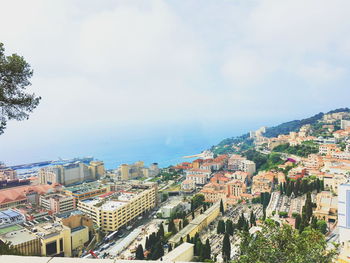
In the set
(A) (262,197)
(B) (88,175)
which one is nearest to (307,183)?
(A) (262,197)

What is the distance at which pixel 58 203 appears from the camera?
532 inches

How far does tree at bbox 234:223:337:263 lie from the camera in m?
1.81

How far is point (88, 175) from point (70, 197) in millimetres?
10109

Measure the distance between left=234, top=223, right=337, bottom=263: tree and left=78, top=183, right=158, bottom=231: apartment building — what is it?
33.7 ft

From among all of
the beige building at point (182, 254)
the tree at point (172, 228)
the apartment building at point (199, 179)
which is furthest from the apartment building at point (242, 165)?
the beige building at point (182, 254)

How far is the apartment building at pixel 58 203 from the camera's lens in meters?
13.5

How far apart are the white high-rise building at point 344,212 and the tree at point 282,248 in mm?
7384

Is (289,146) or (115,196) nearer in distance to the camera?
(115,196)

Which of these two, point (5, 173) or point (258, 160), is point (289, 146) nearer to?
point (258, 160)

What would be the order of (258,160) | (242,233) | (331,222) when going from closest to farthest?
(242,233)
(331,222)
(258,160)

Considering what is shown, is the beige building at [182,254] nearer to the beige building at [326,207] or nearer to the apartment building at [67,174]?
the beige building at [326,207]

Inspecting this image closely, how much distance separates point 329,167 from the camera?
13.7 meters

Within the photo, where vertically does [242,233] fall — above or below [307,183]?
above

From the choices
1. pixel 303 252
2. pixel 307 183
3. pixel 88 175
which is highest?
pixel 303 252
